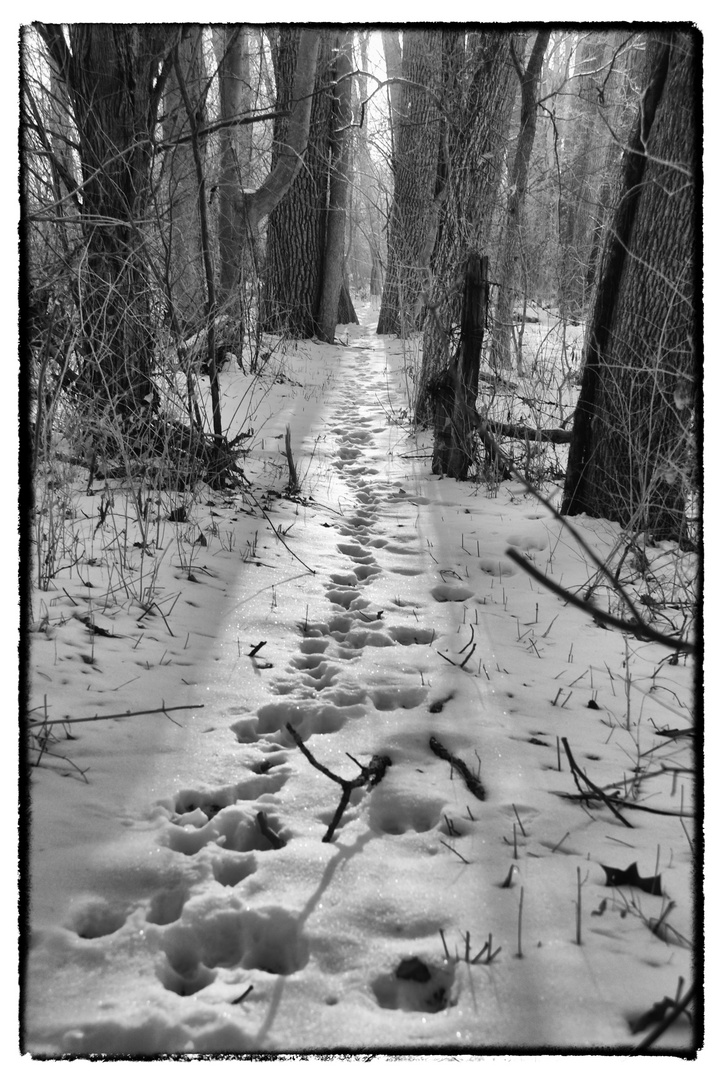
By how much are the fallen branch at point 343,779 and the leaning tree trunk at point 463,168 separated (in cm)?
336

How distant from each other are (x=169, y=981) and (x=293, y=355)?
828 cm

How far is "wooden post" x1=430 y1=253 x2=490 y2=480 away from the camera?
4.37 meters

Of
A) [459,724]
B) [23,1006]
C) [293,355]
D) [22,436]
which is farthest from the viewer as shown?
[293,355]

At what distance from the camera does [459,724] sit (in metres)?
2.09

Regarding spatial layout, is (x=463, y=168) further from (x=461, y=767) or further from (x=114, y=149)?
(x=461, y=767)

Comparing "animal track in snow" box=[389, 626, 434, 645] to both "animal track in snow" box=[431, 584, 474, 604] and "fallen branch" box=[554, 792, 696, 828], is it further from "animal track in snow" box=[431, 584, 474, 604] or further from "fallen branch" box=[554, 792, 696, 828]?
"fallen branch" box=[554, 792, 696, 828]

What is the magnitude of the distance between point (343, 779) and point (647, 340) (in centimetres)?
265

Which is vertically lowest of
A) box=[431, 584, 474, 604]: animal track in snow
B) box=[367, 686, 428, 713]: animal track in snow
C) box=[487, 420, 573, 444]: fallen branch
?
box=[367, 686, 428, 713]: animal track in snow

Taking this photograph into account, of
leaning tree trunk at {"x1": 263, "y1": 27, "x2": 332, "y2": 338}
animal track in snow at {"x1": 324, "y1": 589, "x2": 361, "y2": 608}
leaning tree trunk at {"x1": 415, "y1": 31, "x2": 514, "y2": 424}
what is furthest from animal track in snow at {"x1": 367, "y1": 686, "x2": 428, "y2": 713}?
leaning tree trunk at {"x1": 263, "y1": 27, "x2": 332, "y2": 338}

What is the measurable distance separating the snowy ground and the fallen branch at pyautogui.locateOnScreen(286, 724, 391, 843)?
0.10 feet

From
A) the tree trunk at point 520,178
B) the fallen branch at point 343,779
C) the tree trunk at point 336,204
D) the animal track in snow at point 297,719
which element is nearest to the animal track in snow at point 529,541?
the animal track in snow at point 297,719

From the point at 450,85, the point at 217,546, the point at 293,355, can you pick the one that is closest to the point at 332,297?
the point at 293,355

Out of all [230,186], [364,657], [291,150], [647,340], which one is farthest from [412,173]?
[364,657]

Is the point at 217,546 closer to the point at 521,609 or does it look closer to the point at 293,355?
the point at 521,609
